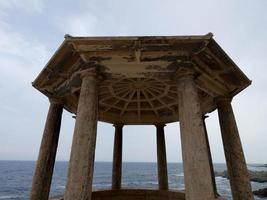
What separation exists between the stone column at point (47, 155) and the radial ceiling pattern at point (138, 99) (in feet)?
10.0

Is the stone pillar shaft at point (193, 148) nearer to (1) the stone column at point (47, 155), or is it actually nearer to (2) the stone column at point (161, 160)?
(1) the stone column at point (47, 155)

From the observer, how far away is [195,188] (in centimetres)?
513

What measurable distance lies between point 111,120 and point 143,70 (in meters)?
8.76

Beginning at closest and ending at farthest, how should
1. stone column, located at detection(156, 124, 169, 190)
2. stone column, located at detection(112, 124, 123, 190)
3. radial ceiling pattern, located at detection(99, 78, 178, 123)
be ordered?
radial ceiling pattern, located at detection(99, 78, 178, 123) → stone column, located at detection(156, 124, 169, 190) → stone column, located at detection(112, 124, 123, 190)

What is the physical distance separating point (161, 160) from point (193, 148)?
9790 millimetres

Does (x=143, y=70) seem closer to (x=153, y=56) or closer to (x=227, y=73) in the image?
(x=153, y=56)

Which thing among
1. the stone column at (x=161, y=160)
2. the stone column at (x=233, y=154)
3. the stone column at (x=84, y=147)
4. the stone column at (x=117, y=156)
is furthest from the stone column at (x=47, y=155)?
the stone column at (x=161, y=160)

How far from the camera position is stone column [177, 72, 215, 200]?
5.13m

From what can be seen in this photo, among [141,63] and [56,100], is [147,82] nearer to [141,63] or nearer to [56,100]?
[141,63]

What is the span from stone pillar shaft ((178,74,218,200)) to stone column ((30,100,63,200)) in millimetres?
6240

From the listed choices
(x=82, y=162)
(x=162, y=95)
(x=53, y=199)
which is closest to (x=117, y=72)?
(x=82, y=162)

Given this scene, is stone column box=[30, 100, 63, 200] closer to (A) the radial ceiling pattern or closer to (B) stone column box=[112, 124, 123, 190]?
(A) the radial ceiling pattern

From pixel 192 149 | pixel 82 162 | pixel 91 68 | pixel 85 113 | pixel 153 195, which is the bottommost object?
pixel 153 195

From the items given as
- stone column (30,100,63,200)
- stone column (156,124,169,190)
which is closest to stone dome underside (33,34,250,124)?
stone column (30,100,63,200)
